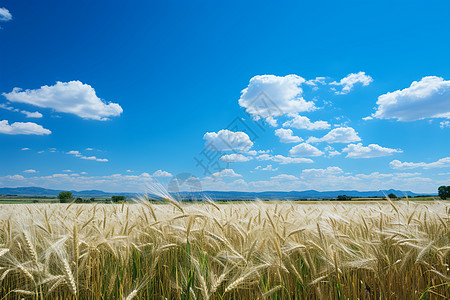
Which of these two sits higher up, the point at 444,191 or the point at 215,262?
the point at 444,191

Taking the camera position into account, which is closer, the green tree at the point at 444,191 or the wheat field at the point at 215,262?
the wheat field at the point at 215,262

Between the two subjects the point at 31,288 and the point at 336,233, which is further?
the point at 336,233

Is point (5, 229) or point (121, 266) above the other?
point (5, 229)

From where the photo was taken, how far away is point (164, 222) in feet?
9.05

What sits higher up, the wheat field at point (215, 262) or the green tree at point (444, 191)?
the green tree at point (444, 191)

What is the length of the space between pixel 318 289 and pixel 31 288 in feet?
7.89

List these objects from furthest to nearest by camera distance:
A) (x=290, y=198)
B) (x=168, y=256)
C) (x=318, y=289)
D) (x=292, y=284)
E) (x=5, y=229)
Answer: (x=290, y=198)
(x=5, y=229)
(x=168, y=256)
(x=292, y=284)
(x=318, y=289)

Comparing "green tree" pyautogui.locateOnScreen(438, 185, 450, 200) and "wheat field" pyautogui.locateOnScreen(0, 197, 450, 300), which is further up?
"green tree" pyautogui.locateOnScreen(438, 185, 450, 200)

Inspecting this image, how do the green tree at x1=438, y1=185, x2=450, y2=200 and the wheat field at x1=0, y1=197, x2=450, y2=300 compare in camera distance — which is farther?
the green tree at x1=438, y1=185, x2=450, y2=200

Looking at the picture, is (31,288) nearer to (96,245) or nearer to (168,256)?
(96,245)

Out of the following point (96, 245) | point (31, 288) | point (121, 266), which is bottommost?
point (31, 288)

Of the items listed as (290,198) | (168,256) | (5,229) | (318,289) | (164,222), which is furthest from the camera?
(290,198)

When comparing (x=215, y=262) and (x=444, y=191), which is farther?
(x=444, y=191)

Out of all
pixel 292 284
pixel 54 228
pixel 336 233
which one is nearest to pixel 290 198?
pixel 336 233
